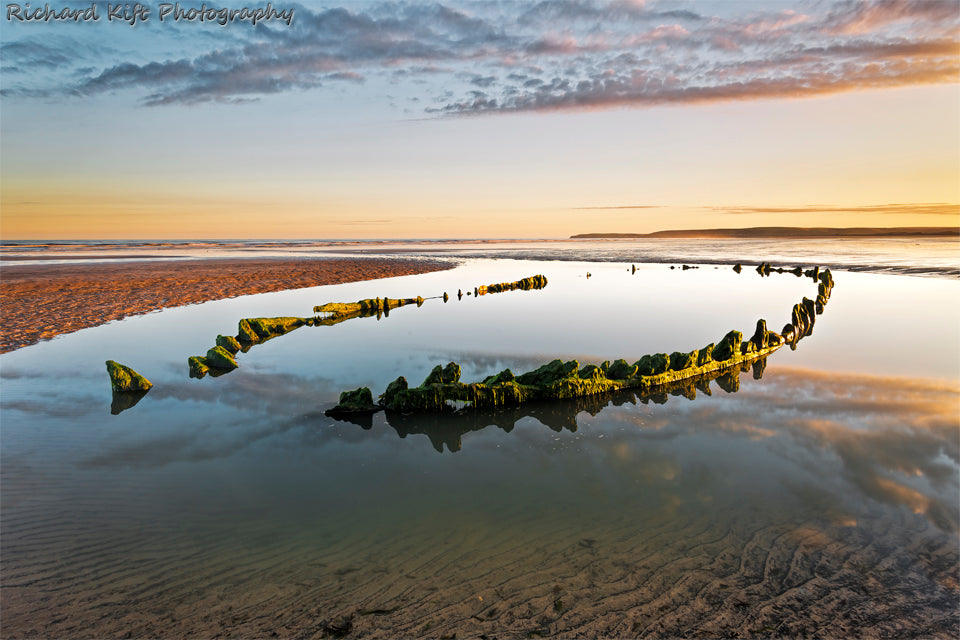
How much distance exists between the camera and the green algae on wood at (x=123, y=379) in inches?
428

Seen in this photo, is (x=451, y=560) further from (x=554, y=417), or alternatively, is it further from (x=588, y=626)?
(x=554, y=417)

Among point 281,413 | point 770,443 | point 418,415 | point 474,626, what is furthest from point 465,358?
point 474,626

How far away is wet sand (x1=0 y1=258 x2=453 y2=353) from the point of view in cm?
1859

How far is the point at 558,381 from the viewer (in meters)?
10.5

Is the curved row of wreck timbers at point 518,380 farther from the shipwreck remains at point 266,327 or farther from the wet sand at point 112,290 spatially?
the wet sand at point 112,290

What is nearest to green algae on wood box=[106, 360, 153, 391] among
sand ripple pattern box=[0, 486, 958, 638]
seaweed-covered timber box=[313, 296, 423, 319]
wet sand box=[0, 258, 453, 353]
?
sand ripple pattern box=[0, 486, 958, 638]

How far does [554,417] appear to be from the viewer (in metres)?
9.64

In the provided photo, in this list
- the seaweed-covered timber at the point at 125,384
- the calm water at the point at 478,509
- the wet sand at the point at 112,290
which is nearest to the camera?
the calm water at the point at 478,509

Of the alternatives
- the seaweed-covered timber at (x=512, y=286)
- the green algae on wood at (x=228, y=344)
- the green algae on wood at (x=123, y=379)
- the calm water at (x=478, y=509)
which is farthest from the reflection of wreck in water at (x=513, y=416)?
the seaweed-covered timber at (x=512, y=286)

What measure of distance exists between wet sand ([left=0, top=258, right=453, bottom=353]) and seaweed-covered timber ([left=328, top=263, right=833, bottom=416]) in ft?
45.2

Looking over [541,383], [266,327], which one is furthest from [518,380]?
[266,327]

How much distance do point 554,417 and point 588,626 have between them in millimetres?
5345

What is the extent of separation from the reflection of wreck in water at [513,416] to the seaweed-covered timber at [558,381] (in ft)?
0.52

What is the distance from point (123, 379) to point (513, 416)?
8.90m
